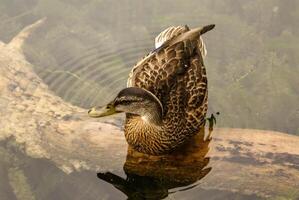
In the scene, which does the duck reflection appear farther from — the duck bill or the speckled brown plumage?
the duck bill

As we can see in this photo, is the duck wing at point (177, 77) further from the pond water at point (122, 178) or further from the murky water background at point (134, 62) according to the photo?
the murky water background at point (134, 62)

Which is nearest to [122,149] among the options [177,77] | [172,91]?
[172,91]

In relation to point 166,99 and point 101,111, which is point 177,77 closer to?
point 166,99

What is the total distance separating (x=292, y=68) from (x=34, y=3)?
3.37 meters

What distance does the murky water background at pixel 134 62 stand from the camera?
4473 mm

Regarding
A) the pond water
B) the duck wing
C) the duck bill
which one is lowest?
the pond water

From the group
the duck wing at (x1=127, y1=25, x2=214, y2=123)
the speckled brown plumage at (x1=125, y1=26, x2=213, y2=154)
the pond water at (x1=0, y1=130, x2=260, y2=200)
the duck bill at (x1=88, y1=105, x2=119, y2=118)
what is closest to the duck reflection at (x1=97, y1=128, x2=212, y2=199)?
the pond water at (x1=0, y1=130, x2=260, y2=200)

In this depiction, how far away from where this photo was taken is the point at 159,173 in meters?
4.35

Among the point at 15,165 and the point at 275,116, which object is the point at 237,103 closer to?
the point at 275,116

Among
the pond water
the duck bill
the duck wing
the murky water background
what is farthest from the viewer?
the murky water background

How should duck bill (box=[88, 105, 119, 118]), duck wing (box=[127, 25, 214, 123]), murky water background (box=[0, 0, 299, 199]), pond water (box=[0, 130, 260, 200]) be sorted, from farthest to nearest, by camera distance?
1. murky water background (box=[0, 0, 299, 199])
2. pond water (box=[0, 130, 260, 200])
3. duck wing (box=[127, 25, 214, 123])
4. duck bill (box=[88, 105, 119, 118])

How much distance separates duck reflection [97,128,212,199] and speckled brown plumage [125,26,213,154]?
0.11 metres

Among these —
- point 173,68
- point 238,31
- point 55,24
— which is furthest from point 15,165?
point 238,31

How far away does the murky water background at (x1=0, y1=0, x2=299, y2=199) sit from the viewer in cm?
447
